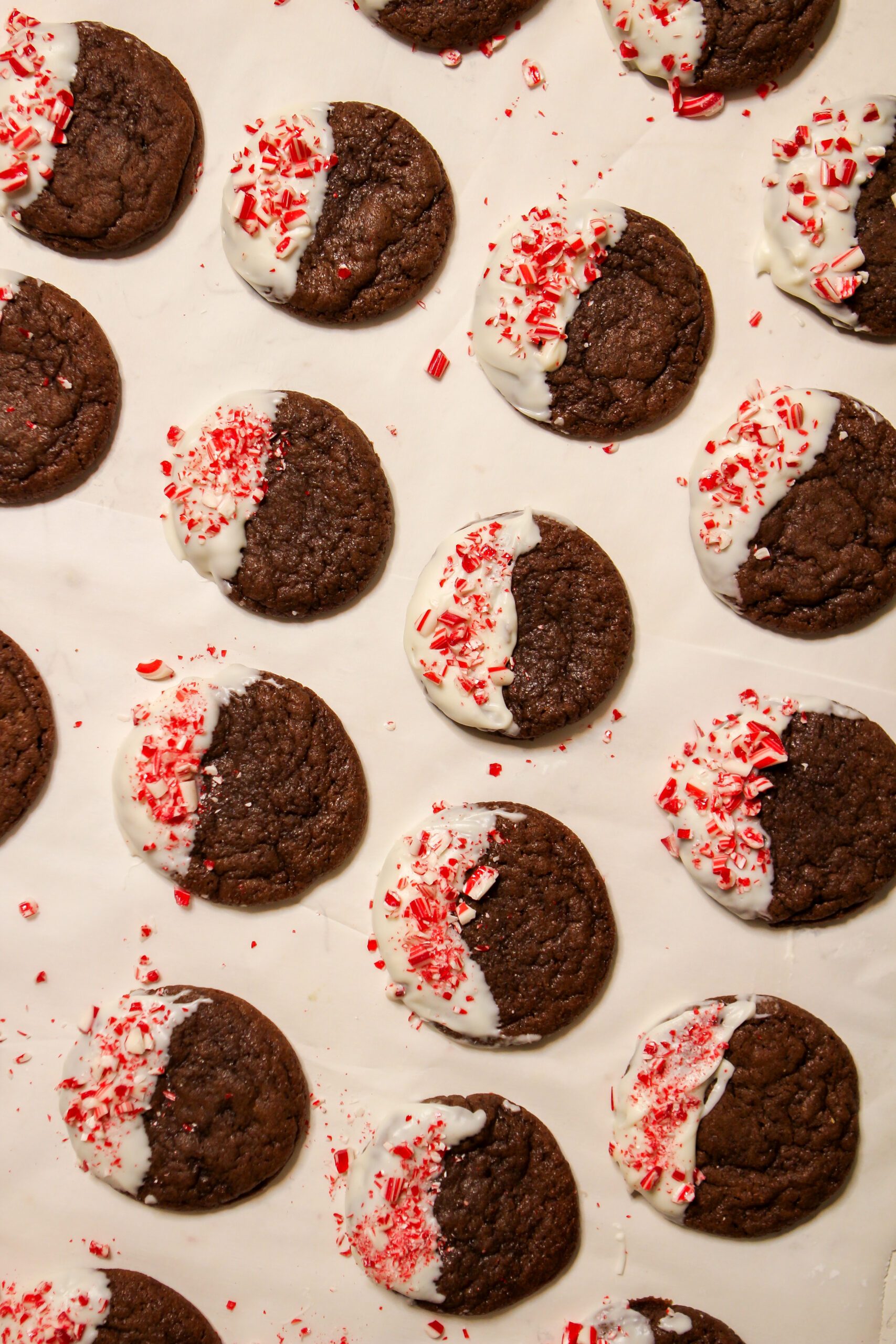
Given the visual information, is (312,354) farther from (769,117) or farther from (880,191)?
(880,191)

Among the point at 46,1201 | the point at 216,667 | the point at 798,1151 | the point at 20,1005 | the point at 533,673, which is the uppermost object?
the point at 533,673

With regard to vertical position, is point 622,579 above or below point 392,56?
below

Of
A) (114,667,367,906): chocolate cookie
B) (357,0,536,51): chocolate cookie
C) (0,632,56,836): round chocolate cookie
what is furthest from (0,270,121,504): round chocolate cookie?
(357,0,536,51): chocolate cookie

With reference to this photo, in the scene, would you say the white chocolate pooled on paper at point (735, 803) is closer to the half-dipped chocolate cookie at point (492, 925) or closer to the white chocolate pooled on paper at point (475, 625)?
the half-dipped chocolate cookie at point (492, 925)

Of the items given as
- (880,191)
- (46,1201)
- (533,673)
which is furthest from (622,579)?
(46,1201)

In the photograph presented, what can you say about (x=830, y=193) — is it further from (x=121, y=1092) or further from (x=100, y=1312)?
(x=100, y=1312)

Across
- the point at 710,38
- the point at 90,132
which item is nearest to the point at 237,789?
the point at 90,132

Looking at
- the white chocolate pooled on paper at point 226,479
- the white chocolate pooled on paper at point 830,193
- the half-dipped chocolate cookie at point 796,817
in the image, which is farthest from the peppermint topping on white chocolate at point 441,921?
the white chocolate pooled on paper at point 830,193
